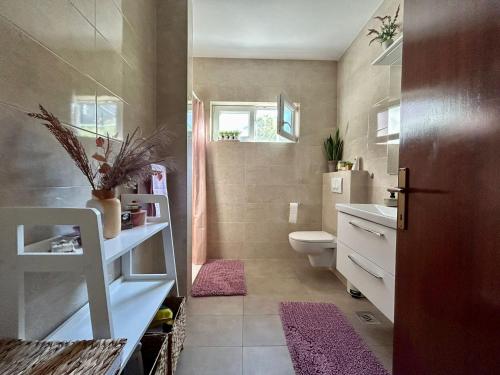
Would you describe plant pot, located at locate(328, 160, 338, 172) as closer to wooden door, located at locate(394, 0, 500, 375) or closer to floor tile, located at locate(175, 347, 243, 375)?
wooden door, located at locate(394, 0, 500, 375)

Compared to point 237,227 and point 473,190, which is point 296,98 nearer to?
point 237,227

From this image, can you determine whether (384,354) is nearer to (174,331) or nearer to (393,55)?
(174,331)

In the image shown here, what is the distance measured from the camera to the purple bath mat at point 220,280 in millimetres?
2119

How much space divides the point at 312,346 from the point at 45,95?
1.76 metres

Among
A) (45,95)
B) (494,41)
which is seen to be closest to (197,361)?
(45,95)

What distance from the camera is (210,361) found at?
1.35m

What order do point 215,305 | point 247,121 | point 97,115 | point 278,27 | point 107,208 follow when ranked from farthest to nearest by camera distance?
point 247,121, point 278,27, point 215,305, point 97,115, point 107,208

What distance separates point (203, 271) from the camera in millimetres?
2551

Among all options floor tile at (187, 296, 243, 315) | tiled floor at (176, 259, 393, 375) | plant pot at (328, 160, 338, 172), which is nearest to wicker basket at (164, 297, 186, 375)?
tiled floor at (176, 259, 393, 375)

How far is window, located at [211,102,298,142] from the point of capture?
10.0 feet

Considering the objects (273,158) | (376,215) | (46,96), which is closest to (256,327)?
(376,215)

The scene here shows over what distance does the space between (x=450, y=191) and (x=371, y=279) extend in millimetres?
808

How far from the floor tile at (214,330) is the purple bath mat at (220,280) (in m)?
0.34

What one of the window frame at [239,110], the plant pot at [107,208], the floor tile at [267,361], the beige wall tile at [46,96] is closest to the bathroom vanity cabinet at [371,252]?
the floor tile at [267,361]
